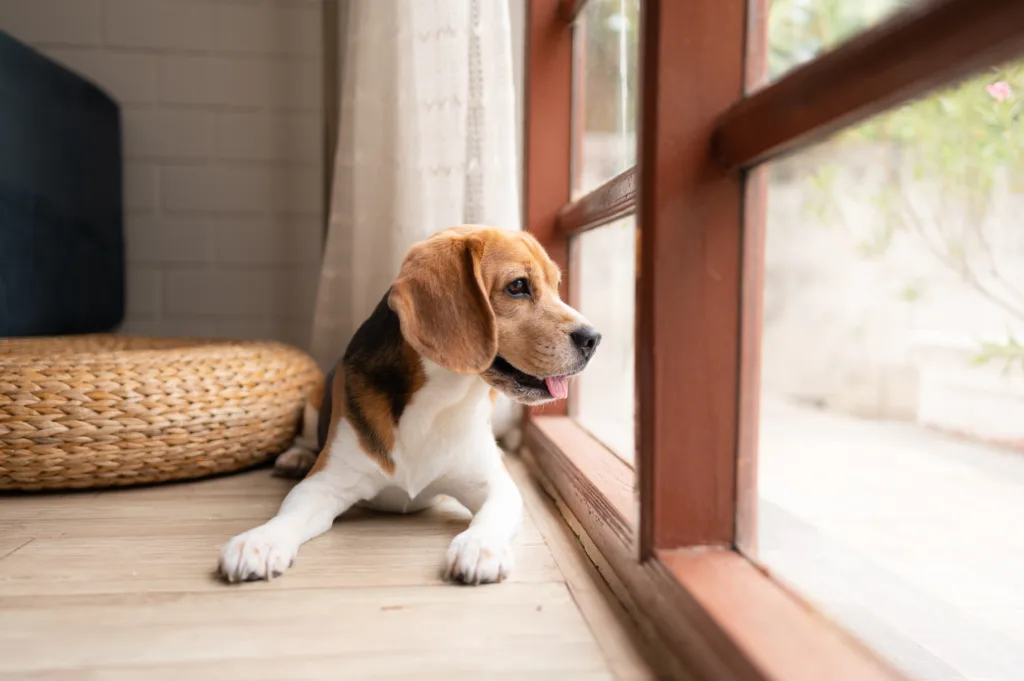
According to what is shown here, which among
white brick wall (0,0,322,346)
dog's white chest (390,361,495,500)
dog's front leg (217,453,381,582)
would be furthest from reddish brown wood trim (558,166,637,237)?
white brick wall (0,0,322,346)

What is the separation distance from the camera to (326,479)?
47.6 inches

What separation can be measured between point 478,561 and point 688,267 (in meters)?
0.49

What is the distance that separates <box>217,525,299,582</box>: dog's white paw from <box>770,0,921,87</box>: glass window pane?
0.89 m

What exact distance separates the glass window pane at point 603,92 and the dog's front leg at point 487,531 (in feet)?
2.22

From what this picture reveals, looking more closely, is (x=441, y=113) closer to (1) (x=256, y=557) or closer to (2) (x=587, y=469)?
(2) (x=587, y=469)

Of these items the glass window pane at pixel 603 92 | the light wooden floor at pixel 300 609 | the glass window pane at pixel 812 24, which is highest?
the glass window pane at pixel 603 92

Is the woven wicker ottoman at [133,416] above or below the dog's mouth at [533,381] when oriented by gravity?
below

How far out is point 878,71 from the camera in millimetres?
547

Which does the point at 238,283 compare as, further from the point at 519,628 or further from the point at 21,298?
the point at 519,628

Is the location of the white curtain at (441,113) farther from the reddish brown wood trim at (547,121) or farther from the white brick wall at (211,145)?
the white brick wall at (211,145)

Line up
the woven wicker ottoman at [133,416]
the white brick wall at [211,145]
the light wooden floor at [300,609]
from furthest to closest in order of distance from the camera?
the white brick wall at [211,145] < the woven wicker ottoman at [133,416] < the light wooden floor at [300,609]

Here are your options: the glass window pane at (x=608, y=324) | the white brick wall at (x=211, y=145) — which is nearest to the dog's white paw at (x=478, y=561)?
the glass window pane at (x=608, y=324)

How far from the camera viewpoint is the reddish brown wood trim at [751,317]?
840 mm

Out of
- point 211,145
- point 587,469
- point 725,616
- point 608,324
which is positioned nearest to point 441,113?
point 608,324
